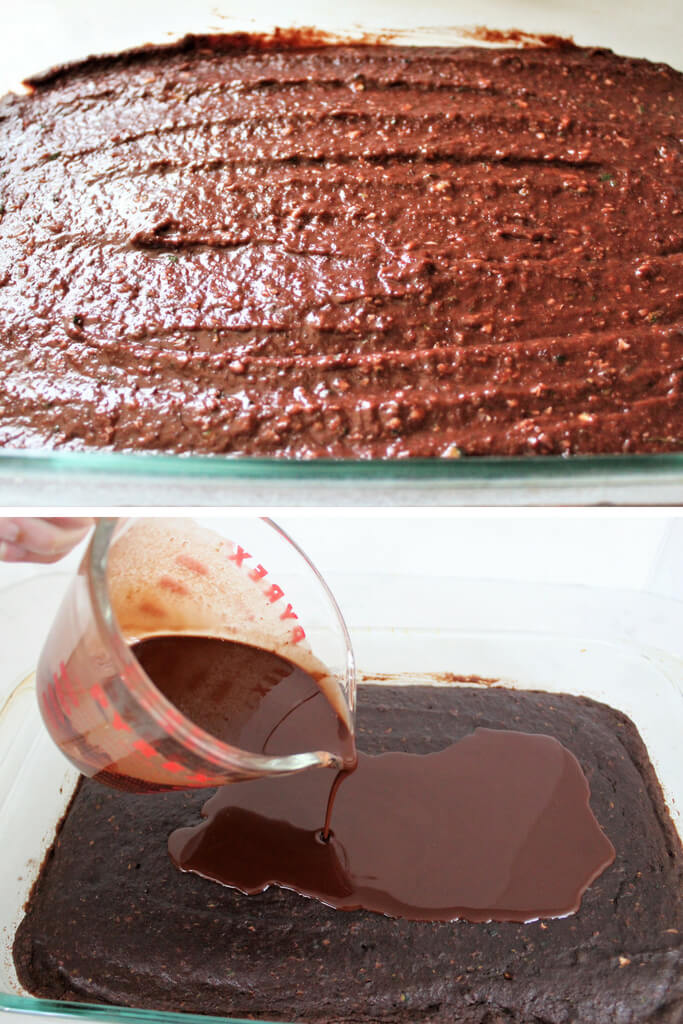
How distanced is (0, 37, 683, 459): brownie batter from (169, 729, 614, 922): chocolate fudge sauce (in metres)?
0.50

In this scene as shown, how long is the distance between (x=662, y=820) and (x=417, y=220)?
1.00 metres

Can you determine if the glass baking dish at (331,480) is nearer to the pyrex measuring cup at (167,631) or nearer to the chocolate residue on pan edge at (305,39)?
the pyrex measuring cup at (167,631)

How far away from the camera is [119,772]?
42.8 inches

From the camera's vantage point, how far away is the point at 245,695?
125 centimetres

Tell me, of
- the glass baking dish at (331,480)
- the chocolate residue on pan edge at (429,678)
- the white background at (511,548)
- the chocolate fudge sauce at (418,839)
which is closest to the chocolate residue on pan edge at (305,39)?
the white background at (511,548)

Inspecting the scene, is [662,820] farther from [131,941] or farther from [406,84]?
[406,84]

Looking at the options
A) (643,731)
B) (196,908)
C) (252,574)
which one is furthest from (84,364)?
(643,731)

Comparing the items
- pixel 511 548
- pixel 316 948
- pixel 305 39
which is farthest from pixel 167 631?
pixel 305 39

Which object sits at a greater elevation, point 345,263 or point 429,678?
point 345,263

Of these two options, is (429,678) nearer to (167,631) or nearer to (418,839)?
(418,839)

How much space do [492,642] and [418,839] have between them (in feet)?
1.49

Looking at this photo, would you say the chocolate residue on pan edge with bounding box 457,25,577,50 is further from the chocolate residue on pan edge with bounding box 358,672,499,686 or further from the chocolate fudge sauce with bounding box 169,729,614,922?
the chocolate fudge sauce with bounding box 169,729,614,922

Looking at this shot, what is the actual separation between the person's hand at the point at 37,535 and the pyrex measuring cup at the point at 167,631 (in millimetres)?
81

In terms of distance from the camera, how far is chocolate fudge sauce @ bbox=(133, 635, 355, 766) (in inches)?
47.0
